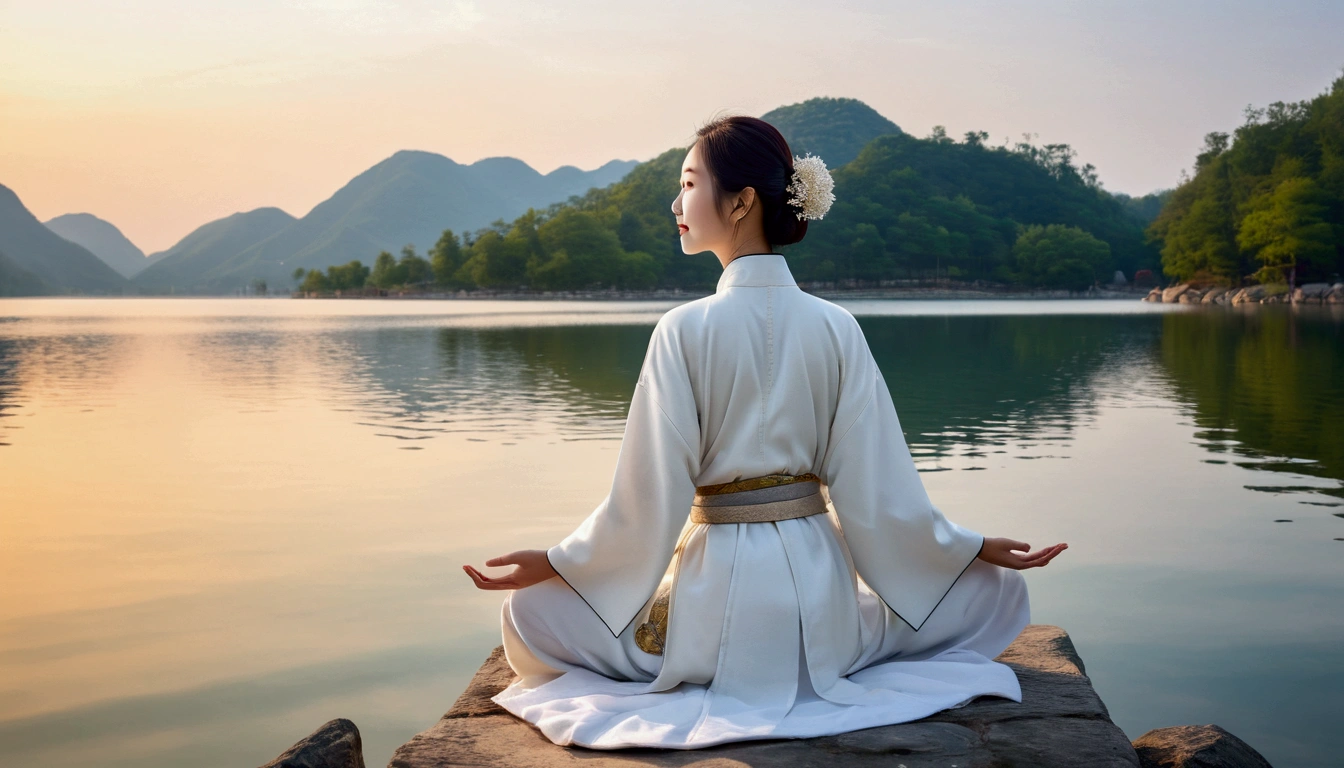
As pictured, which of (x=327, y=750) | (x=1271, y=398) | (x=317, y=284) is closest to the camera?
(x=327, y=750)

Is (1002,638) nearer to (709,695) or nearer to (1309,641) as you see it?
(709,695)

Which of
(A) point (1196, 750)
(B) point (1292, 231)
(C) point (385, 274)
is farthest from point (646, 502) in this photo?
(C) point (385, 274)

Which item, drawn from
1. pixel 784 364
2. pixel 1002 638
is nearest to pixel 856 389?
pixel 784 364

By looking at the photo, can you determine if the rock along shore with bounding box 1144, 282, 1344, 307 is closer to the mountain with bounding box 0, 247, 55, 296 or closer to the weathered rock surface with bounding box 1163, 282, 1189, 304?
the weathered rock surface with bounding box 1163, 282, 1189, 304

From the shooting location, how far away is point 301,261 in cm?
17475

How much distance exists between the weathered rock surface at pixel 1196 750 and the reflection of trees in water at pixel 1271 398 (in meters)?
4.21

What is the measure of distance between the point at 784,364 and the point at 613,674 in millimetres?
745

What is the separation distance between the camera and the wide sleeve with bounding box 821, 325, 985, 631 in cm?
221

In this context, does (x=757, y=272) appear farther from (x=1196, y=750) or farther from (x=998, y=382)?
(x=998, y=382)

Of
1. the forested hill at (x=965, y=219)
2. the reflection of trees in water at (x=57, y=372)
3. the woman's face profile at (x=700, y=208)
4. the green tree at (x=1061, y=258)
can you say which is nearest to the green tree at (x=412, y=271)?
the forested hill at (x=965, y=219)

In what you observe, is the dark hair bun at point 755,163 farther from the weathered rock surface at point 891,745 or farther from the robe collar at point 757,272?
the weathered rock surface at point 891,745

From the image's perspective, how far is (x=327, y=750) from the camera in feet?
6.85

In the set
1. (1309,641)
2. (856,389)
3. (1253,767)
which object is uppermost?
(856,389)

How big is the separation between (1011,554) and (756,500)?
0.55 meters
